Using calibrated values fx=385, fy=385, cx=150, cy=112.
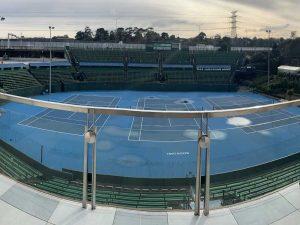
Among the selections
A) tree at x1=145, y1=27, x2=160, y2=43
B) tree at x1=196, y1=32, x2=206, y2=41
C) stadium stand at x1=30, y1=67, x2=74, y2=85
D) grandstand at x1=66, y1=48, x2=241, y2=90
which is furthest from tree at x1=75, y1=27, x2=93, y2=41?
stadium stand at x1=30, y1=67, x2=74, y2=85

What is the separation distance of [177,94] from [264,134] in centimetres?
1805

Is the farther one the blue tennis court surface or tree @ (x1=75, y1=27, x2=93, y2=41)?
tree @ (x1=75, y1=27, x2=93, y2=41)

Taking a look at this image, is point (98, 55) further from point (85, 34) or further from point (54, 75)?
point (85, 34)

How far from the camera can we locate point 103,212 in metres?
1.98

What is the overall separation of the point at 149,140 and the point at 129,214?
6.97m

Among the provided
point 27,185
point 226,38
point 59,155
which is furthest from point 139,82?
point 226,38

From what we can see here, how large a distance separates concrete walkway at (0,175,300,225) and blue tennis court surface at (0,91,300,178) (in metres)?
0.45

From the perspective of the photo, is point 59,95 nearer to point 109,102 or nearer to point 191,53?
point 109,102

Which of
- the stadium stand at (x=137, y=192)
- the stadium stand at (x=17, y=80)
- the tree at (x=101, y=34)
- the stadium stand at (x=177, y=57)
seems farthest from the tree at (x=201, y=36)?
the stadium stand at (x=137, y=192)

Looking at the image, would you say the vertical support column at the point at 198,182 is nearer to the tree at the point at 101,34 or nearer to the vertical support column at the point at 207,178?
the vertical support column at the point at 207,178

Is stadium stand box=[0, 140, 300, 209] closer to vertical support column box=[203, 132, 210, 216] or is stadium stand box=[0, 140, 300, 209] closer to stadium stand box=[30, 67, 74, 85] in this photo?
vertical support column box=[203, 132, 210, 216]

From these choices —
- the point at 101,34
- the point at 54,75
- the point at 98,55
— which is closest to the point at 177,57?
the point at 98,55

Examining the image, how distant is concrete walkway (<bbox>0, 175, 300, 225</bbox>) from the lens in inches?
75.4

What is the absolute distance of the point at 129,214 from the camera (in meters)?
1.95
